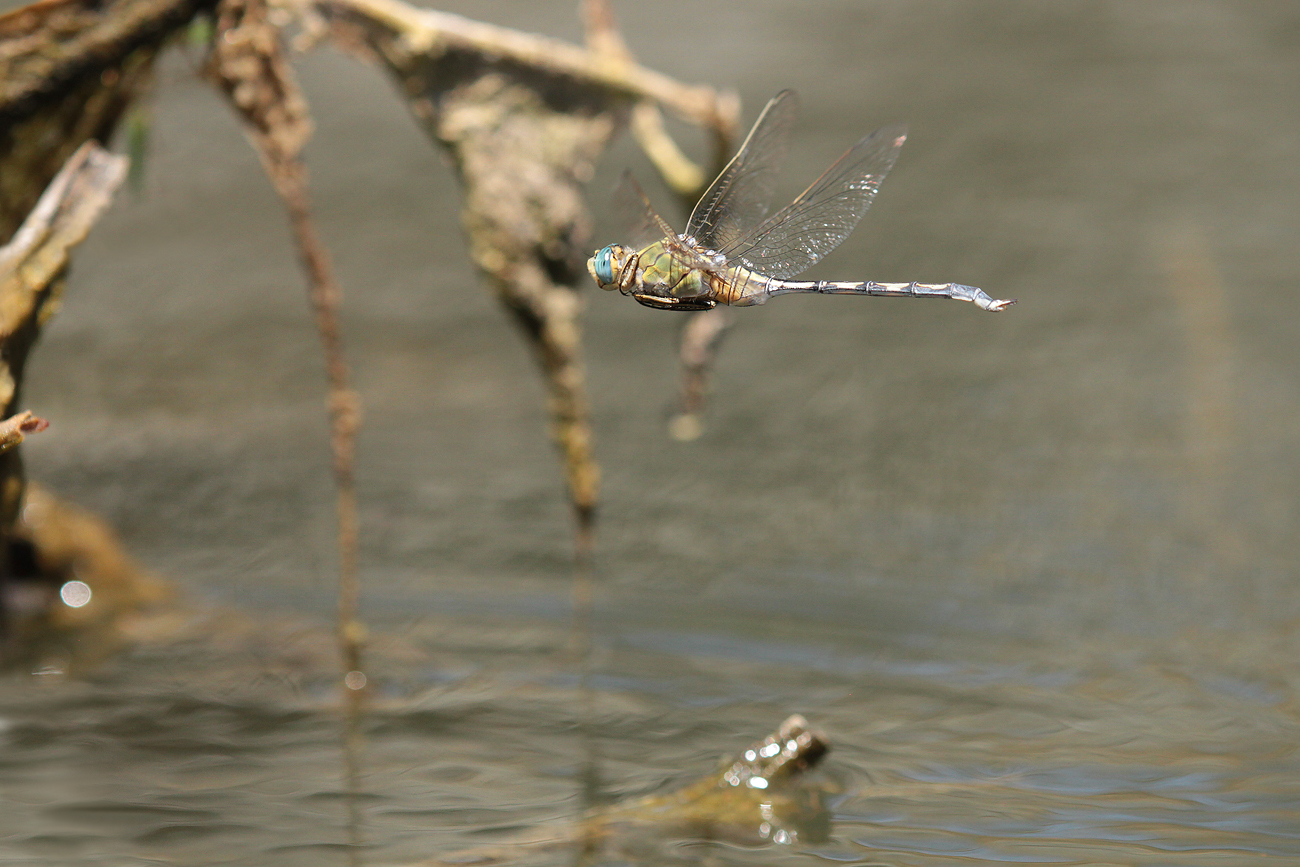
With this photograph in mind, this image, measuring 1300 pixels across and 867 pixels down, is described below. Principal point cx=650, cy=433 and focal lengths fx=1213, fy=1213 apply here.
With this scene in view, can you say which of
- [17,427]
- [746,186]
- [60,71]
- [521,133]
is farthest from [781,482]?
[17,427]

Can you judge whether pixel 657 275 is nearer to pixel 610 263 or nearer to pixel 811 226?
pixel 610 263

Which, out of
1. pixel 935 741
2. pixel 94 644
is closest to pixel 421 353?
pixel 94 644

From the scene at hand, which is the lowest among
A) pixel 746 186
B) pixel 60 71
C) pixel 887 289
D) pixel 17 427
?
pixel 17 427

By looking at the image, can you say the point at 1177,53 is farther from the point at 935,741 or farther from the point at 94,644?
the point at 94,644

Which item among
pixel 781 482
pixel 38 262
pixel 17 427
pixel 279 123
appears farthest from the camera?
pixel 781 482

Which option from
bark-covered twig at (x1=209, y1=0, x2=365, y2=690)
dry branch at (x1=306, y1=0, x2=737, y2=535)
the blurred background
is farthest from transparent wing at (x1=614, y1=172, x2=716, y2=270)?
the blurred background

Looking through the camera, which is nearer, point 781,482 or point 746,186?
point 746,186

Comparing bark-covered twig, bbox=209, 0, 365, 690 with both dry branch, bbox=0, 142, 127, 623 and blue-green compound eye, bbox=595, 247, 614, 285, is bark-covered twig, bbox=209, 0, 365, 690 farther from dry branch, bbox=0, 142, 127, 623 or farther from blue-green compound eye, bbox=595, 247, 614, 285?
blue-green compound eye, bbox=595, 247, 614, 285
